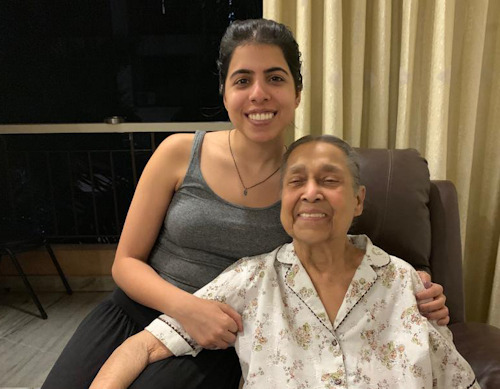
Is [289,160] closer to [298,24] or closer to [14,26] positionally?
[298,24]

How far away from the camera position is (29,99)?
2863 mm

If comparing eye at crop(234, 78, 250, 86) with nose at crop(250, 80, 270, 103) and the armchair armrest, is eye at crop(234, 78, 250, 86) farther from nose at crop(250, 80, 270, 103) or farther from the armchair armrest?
the armchair armrest

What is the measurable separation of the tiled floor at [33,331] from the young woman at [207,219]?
0.97 meters

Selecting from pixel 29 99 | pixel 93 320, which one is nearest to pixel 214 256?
pixel 93 320

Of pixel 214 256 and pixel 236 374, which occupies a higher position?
pixel 214 256

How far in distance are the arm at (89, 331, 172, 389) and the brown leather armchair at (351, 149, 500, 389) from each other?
719 millimetres

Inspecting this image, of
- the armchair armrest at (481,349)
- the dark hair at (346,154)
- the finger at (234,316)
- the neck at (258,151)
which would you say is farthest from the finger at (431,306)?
the neck at (258,151)

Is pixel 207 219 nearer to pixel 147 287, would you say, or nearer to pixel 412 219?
pixel 147 287

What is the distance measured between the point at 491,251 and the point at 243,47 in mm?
1390

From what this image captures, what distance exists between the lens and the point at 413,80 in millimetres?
1702

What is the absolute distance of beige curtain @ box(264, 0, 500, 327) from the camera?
1.63 metres

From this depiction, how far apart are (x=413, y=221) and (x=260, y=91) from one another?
65 cm

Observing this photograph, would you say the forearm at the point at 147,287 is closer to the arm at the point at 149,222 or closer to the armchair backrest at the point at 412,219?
the arm at the point at 149,222

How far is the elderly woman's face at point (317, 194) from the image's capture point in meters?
1.12
